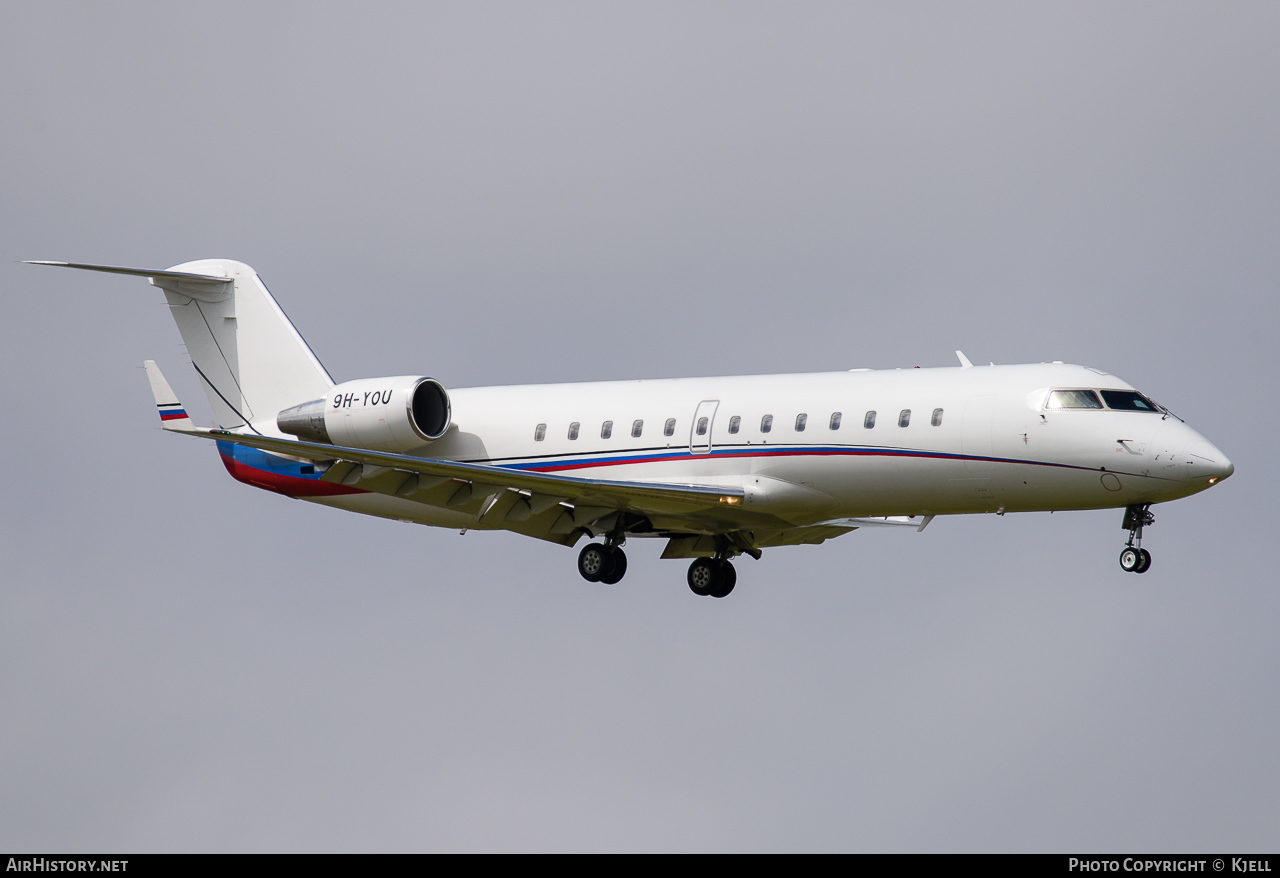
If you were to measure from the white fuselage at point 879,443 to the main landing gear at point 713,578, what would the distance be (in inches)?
127

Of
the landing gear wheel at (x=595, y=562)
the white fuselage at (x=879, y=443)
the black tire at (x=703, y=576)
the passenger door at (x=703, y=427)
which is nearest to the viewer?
the white fuselage at (x=879, y=443)

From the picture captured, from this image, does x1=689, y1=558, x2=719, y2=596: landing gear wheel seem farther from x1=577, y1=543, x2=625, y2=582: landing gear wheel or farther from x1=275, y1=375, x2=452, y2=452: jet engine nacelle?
x1=275, y1=375, x2=452, y2=452: jet engine nacelle

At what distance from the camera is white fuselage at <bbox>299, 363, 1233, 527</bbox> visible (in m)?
26.5

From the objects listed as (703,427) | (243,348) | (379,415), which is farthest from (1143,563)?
(243,348)

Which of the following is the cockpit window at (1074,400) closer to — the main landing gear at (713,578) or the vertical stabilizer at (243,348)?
the main landing gear at (713,578)

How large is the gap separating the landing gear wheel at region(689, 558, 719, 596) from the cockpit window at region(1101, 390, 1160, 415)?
877 centimetres

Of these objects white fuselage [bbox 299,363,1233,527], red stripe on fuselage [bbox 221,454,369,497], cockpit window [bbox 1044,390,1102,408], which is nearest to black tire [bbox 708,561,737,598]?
white fuselage [bbox 299,363,1233,527]

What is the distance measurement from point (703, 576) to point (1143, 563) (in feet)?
29.8

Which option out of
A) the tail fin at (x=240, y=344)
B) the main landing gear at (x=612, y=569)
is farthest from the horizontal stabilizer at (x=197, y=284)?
the main landing gear at (x=612, y=569)

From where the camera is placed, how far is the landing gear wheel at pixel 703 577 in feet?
106

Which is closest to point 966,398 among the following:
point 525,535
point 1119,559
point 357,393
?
point 1119,559

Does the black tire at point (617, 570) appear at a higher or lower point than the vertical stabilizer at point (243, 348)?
lower

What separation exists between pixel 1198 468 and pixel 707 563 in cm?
1009

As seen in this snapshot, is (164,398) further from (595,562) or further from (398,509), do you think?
(595,562)
